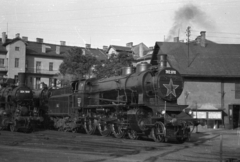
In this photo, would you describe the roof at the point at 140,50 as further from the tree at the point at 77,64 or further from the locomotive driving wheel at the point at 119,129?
the locomotive driving wheel at the point at 119,129

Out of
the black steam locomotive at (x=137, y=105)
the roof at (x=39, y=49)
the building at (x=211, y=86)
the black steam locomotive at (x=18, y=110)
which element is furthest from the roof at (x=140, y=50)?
the black steam locomotive at (x=137, y=105)

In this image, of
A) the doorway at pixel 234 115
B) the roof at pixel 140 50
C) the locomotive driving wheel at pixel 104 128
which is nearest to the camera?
the locomotive driving wheel at pixel 104 128

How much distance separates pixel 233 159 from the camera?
11.6 meters

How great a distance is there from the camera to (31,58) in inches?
2670

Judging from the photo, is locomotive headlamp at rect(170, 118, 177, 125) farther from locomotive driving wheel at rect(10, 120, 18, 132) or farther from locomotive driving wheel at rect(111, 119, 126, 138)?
locomotive driving wheel at rect(10, 120, 18, 132)

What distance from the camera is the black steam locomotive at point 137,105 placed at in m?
17.0

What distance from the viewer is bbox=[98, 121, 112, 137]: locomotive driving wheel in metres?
20.8

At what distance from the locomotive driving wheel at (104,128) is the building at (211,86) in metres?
17.2

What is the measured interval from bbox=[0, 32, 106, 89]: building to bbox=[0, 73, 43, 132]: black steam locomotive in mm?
Result: 35235

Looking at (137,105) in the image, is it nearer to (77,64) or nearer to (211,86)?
(211,86)

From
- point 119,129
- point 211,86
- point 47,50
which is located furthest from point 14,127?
point 47,50

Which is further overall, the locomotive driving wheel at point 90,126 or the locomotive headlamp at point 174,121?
the locomotive driving wheel at point 90,126

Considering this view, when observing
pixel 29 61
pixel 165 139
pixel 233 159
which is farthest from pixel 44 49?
pixel 233 159

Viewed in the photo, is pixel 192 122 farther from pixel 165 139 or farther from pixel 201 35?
pixel 201 35
